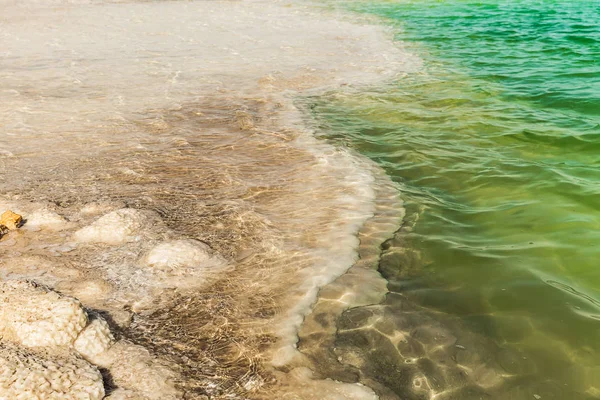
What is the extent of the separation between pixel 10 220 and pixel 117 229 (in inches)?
45.6

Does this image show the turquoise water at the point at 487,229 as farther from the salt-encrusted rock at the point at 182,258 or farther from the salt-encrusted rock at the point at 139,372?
the salt-encrusted rock at the point at 182,258

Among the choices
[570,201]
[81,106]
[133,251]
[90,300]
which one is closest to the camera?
[90,300]

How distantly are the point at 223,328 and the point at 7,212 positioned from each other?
9.94 feet

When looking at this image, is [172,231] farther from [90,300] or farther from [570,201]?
[570,201]

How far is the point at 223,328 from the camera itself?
13.4 ft

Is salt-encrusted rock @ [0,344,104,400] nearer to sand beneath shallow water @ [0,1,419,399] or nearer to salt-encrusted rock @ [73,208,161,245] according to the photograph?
sand beneath shallow water @ [0,1,419,399]

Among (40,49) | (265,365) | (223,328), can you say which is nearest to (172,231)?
(223,328)

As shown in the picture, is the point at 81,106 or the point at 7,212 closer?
the point at 7,212

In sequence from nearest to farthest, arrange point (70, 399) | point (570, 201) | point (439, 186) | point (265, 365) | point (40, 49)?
point (70, 399) < point (265, 365) < point (570, 201) < point (439, 186) < point (40, 49)

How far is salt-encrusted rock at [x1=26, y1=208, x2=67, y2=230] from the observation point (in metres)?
5.54

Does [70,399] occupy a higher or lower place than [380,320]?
higher

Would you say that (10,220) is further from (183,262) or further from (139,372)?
(139,372)

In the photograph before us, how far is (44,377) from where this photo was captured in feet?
9.96

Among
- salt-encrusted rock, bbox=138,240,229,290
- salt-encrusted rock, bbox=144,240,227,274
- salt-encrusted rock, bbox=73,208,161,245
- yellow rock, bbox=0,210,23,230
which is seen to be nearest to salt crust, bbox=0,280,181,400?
salt-encrusted rock, bbox=138,240,229,290
